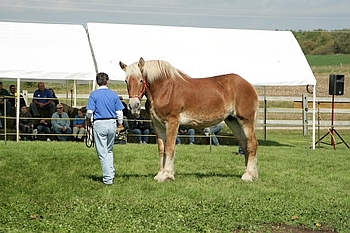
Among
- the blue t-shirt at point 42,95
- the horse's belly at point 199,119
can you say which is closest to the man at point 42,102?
the blue t-shirt at point 42,95

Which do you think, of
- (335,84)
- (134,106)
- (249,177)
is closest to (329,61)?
(335,84)

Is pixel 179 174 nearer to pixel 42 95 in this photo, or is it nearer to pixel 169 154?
pixel 169 154

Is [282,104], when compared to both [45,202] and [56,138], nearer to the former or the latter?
[56,138]

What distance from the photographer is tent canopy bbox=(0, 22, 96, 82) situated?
18.4m

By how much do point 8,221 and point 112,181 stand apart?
3.37 m

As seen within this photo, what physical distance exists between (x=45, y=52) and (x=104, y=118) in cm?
891

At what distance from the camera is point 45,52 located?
19.0 m

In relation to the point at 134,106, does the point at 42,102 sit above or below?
below

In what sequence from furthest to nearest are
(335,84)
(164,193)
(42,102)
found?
(335,84), (42,102), (164,193)

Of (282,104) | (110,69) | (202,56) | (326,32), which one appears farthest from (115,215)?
(326,32)

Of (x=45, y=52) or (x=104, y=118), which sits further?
(x=45, y=52)

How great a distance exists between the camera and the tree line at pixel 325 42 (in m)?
73.1

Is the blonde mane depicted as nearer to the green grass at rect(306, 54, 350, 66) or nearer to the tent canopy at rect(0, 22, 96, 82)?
the tent canopy at rect(0, 22, 96, 82)

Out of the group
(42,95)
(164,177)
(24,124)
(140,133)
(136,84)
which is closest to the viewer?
(136,84)
